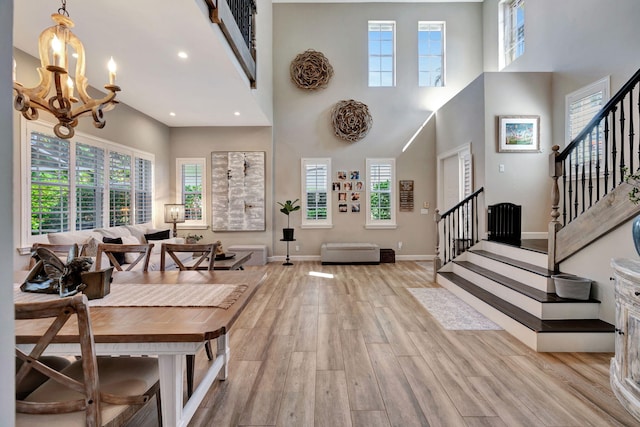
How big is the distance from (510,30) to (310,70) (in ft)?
13.9

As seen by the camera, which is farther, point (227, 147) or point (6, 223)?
point (227, 147)

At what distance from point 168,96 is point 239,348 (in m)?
4.22

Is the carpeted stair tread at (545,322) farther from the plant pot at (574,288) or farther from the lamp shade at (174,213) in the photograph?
the lamp shade at (174,213)

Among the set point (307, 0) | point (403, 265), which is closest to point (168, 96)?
point (307, 0)

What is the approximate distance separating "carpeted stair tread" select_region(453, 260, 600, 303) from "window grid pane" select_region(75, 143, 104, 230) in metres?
5.59

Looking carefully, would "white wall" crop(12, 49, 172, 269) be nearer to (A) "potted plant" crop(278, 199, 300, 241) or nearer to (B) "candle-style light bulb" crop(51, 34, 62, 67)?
(B) "candle-style light bulb" crop(51, 34, 62, 67)

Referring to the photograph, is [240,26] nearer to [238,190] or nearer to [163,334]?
[238,190]

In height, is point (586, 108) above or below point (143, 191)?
above

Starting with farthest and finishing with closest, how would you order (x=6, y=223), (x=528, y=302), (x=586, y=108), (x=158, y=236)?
(x=158, y=236) < (x=586, y=108) < (x=528, y=302) < (x=6, y=223)

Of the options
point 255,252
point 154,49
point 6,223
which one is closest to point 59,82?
point 154,49

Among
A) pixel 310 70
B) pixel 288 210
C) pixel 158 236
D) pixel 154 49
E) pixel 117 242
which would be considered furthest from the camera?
pixel 310 70

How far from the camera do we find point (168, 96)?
4992 mm

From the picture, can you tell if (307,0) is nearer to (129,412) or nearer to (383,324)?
(383,324)

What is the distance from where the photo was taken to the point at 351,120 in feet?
22.9
